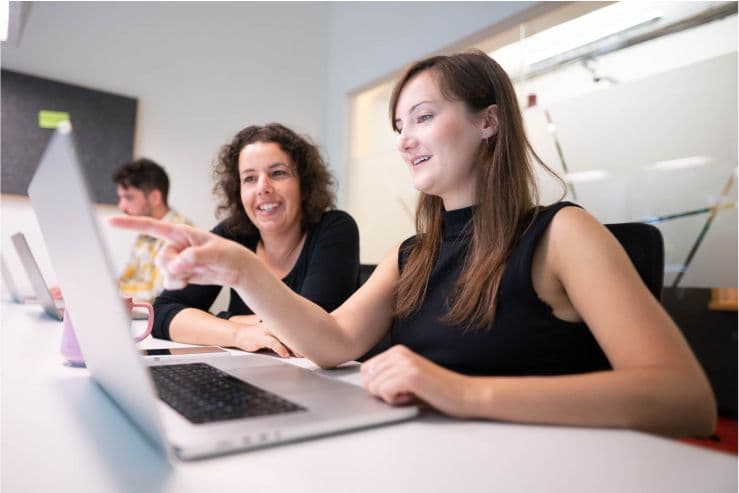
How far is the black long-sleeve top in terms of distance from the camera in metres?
1.22

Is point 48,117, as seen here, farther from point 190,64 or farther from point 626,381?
point 626,381

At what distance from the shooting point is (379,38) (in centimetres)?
345

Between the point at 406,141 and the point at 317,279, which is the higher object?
the point at 406,141

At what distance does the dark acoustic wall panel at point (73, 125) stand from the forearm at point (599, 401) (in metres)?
2.77

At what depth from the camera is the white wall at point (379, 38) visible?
2766mm

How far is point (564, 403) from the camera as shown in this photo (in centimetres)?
50

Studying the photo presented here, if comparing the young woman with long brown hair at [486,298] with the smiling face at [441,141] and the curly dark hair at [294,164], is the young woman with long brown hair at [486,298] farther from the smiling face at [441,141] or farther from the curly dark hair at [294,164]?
the curly dark hair at [294,164]

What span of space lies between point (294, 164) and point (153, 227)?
41.5 inches

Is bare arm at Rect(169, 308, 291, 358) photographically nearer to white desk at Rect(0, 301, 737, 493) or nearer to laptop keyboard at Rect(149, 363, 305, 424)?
laptop keyboard at Rect(149, 363, 305, 424)

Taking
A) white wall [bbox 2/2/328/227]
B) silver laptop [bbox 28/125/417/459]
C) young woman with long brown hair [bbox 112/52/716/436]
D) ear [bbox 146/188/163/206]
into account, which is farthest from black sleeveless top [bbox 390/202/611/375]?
white wall [bbox 2/2/328/227]

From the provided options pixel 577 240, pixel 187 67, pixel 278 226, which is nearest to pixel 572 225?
pixel 577 240

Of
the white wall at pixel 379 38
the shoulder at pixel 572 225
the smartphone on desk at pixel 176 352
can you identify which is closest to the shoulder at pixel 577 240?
the shoulder at pixel 572 225

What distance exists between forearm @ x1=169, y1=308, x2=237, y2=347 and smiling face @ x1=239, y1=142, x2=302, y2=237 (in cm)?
40

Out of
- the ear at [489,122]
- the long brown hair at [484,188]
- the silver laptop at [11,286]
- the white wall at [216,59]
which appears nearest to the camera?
the long brown hair at [484,188]
